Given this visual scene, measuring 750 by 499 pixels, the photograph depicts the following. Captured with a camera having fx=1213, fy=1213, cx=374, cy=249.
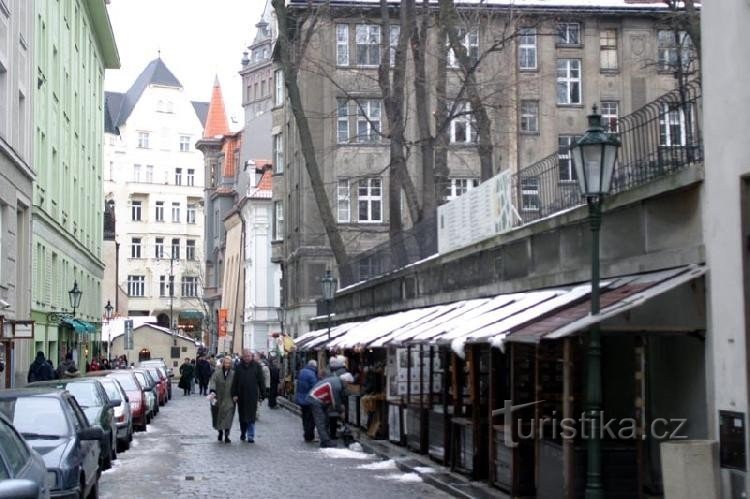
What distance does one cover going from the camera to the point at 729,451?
1202 centimetres

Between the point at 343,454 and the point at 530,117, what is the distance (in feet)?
111

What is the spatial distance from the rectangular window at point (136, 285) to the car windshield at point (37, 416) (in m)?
105

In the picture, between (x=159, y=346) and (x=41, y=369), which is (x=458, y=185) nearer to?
(x=41, y=369)

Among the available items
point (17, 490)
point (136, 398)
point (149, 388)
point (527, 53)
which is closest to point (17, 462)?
point (17, 490)

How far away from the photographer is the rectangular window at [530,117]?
53.4m

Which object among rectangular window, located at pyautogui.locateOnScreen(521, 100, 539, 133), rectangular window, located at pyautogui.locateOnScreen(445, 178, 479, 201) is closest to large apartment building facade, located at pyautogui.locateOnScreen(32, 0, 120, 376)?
rectangular window, located at pyautogui.locateOnScreen(445, 178, 479, 201)

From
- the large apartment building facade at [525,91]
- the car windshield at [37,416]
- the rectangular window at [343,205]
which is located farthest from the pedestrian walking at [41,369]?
the rectangular window at [343,205]

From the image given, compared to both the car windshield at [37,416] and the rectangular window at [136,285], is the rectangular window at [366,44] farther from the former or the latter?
the rectangular window at [136,285]

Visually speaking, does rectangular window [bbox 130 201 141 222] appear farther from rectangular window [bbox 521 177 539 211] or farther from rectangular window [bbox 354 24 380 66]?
rectangular window [bbox 521 177 539 211]

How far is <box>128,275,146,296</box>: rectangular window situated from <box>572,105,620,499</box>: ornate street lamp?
108 meters

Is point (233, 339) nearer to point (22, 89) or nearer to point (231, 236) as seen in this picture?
point (231, 236)

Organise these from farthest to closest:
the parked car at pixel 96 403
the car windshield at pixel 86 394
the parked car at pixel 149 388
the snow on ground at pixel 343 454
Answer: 1. the parked car at pixel 149 388
2. the snow on ground at pixel 343 454
3. the car windshield at pixel 86 394
4. the parked car at pixel 96 403

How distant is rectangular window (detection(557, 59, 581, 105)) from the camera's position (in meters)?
54.3

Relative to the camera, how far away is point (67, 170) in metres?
45.4
